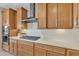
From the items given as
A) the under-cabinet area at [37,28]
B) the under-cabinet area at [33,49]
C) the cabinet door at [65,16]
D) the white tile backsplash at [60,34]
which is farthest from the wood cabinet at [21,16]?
the cabinet door at [65,16]

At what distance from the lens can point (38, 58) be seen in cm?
186

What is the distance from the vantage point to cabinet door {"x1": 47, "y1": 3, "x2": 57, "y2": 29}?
181 centimetres

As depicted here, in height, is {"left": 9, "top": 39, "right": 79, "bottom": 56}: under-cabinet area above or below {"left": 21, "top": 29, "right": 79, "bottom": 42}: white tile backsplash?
below

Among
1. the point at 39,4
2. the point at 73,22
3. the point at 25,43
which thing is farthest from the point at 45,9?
the point at 25,43

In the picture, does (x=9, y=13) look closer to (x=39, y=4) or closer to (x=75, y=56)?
(x=39, y=4)

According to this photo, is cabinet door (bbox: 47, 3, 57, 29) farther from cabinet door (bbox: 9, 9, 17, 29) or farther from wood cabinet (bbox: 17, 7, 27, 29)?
cabinet door (bbox: 9, 9, 17, 29)

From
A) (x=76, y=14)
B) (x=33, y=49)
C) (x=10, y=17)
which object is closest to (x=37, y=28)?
(x=33, y=49)

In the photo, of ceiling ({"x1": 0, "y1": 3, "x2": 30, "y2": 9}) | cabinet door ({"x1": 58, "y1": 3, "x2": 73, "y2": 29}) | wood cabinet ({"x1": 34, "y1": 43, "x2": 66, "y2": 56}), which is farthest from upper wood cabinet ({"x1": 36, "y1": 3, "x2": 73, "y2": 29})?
wood cabinet ({"x1": 34, "y1": 43, "x2": 66, "y2": 56})

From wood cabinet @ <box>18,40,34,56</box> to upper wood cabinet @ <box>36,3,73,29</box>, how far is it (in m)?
0.31

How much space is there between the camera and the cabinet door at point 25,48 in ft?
6.05

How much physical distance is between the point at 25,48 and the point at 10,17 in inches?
19.5

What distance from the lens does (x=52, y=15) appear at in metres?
1.83

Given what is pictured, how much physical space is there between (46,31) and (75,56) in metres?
0.52

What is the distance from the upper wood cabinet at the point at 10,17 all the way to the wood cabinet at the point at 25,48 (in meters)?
0.27
